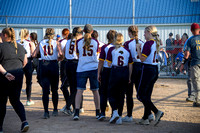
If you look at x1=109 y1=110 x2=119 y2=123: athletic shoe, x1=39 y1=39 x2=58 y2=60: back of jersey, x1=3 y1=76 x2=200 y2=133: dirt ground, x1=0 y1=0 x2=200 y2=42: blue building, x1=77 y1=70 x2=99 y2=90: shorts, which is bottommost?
x1=3 y1=76 x2=200 y2=133: dirt ground

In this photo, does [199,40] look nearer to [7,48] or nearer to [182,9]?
[7,48]

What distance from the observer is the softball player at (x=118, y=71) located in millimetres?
6906

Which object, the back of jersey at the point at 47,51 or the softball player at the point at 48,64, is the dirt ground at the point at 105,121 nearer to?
the softball player at the point at 48,64

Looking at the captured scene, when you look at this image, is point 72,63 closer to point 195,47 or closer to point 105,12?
point 195,47

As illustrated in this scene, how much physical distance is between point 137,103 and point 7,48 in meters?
4.48

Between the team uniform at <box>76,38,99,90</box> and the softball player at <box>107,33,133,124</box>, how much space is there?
49cm

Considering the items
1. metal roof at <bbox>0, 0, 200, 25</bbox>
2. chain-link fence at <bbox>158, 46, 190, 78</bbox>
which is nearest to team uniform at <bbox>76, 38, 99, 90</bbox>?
chain-link fence at <bbox>158, 46, 190, 78</bbox>

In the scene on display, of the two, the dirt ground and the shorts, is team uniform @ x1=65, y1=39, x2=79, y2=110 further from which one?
the dirt ground

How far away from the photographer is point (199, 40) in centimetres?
891

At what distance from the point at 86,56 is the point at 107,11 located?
46.3 feet

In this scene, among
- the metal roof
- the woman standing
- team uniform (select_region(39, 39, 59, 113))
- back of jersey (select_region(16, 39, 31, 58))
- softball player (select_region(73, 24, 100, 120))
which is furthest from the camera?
the metal roof

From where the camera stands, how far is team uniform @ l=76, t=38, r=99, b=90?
7328mm

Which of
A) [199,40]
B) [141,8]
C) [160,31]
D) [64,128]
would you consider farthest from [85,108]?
[141,8]

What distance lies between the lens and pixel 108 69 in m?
7.43
